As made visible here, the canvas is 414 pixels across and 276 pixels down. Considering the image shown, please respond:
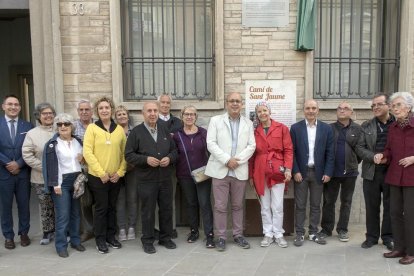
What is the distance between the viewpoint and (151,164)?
4430mm

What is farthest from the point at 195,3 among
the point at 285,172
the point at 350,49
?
the point at 285,172

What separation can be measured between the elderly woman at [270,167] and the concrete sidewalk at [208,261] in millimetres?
322

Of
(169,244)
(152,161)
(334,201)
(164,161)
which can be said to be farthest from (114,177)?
(334,201)

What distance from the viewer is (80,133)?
16.0 feet

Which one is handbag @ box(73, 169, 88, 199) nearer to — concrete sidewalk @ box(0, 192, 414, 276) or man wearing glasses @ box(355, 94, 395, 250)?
concrete sidewalk @ box(0, 192, 414, 276)

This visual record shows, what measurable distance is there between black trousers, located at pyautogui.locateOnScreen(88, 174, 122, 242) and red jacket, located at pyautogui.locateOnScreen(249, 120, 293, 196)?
1.63 meters

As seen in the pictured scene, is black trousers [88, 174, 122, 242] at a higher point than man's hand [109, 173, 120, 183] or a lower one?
lower

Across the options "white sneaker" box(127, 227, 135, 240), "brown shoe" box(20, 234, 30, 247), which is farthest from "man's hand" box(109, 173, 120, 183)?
"brown shoe" box(20, 234, 30, 247)

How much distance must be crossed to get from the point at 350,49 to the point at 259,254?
339cm

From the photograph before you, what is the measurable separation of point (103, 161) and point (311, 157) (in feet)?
7.82

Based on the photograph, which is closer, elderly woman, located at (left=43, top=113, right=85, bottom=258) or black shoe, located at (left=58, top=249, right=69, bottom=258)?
elderly woman, located at (left=43, top=113, right=85, bottom=258)

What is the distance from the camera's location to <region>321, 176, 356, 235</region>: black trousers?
4953mm

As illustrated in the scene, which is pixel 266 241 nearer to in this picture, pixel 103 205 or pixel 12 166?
pixel 103 205

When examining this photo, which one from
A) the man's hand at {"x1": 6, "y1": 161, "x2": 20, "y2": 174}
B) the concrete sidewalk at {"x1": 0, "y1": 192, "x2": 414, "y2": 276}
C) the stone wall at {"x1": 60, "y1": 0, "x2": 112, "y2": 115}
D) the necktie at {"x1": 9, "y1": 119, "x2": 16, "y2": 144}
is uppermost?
the stone wall at {"x1": 60, "y1": 0, "x2": 112, "y2": 115}
